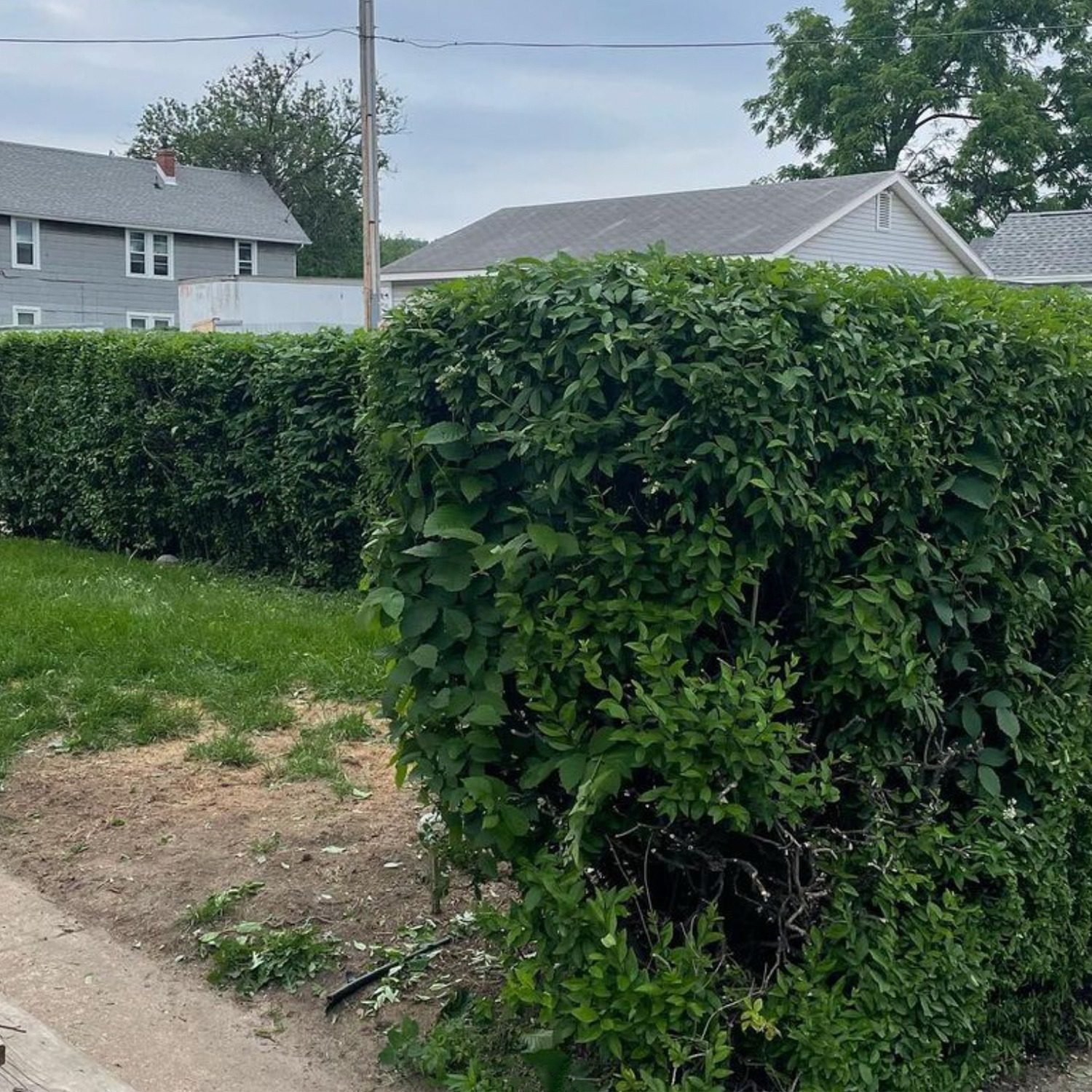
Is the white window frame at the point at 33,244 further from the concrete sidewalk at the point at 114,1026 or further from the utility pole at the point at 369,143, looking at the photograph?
the concrete sidewalk at the point at 114,1026

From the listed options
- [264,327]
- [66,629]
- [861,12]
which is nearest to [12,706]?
[66,629]

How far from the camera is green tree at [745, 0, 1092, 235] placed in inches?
1405

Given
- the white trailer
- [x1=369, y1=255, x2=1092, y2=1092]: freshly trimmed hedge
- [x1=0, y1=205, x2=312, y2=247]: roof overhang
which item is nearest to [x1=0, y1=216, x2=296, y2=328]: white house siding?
[x1=0, y1=205, x2=312, y2=247]: roof overhang

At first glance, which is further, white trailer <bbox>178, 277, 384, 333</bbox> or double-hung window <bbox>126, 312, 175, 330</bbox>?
double-hung window <bbox>126, 312, 175, 330</bbox>

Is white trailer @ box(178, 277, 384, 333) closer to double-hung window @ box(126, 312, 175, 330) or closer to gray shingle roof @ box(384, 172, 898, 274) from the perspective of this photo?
gray shingle roof @ box(384, 172, 898, 274)

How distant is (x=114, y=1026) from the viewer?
12.1 ft

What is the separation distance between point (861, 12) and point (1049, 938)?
3824 centimetres

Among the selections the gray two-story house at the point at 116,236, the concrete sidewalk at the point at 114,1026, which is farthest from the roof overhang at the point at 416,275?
the concrete sidewalk at the point at 114,1026

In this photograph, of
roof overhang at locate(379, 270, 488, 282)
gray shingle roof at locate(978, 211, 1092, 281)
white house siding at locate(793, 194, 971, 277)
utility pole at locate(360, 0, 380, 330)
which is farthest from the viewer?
roof overhang at locate(379, 270, 488, 282)

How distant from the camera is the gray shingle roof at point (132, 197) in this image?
38.4m

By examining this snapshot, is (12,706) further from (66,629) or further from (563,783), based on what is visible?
(563,783)

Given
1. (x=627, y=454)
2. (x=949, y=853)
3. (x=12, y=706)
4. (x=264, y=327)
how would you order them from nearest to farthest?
(x=627, y=454), (x=949, y=853), (x=12, y=706), (x=264, y=327)

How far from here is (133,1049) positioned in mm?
3566

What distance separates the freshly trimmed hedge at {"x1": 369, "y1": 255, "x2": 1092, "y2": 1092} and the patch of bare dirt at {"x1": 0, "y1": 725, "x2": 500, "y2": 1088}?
0.90 m
